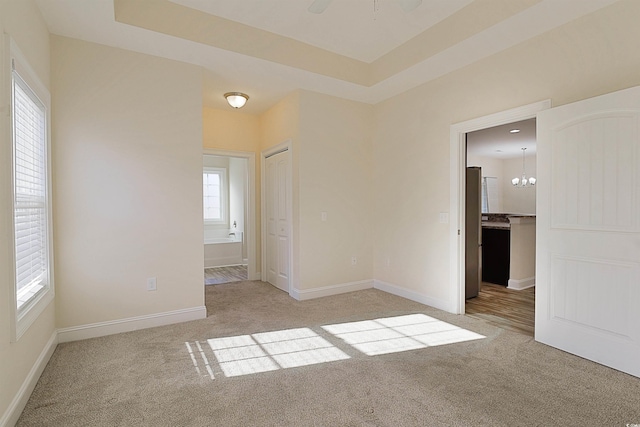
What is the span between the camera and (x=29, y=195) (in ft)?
7.77

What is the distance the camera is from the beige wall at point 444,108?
8.37 ft

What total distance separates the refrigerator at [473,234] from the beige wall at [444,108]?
0.63 metres

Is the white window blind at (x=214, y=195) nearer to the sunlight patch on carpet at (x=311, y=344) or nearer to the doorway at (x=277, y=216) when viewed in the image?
the doorway at (x=277, y=216)

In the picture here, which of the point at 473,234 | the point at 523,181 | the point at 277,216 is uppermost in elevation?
the point at 523,181

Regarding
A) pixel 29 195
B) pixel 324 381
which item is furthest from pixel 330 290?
pixel 29 195

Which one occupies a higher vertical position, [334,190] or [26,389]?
[334,190]

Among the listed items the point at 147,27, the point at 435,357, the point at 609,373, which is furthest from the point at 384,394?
the point at 147,27

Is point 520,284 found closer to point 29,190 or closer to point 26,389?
point 26,389

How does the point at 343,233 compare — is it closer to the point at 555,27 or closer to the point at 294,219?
the point at 294,219

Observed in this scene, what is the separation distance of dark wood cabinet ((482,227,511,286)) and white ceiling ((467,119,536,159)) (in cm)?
179

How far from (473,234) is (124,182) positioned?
4.14m

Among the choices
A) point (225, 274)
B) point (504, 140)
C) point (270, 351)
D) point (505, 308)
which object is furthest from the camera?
point (504, 140)

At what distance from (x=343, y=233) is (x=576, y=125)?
113 inches

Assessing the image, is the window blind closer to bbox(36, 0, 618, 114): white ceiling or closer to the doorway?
the doorway
